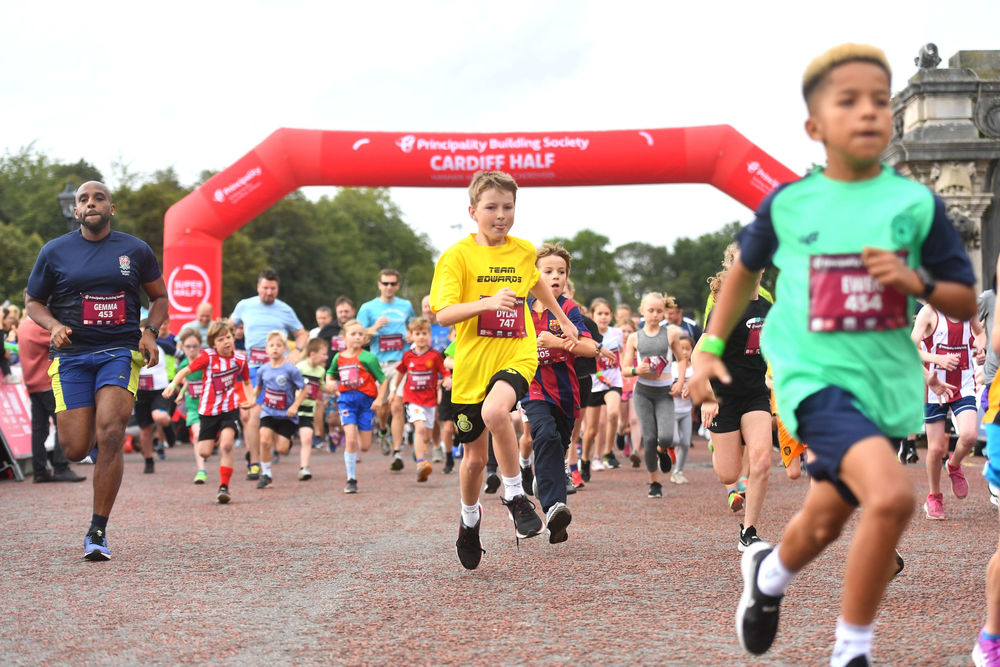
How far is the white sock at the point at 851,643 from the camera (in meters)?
3.39

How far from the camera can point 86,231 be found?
738 centimetres

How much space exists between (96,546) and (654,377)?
6162mm

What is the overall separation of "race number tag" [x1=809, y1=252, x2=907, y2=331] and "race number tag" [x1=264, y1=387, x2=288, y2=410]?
9839 millimetres

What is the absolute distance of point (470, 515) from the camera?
20.9 feet

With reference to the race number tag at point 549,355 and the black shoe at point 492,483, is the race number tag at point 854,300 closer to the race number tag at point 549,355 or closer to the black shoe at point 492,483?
the race number tag at point 549,355


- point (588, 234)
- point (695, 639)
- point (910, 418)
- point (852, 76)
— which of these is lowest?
point (695, 639)

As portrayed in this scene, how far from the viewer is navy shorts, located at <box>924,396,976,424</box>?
363 inches

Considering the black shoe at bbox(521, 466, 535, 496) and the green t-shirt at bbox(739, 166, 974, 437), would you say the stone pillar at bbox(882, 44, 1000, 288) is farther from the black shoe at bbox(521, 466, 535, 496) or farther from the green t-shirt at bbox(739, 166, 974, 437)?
the green t-shirt at bbox(739, 166, 974, 437)

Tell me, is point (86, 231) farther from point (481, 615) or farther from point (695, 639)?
point (695, 639)

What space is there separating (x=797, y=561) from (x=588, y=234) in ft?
421

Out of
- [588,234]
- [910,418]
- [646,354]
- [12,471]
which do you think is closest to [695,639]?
[910,418]

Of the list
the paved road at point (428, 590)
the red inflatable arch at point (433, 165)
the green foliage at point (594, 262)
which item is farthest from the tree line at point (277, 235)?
the paved road at point (428, 590)

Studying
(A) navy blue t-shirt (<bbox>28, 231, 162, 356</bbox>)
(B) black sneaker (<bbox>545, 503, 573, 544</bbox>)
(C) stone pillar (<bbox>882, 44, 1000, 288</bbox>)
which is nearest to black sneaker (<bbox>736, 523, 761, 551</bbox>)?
(B) black sneaker (<bbox>545, 503, 573, 544</bbox>)

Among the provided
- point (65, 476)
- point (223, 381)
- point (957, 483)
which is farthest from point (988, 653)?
point (65, 476)
